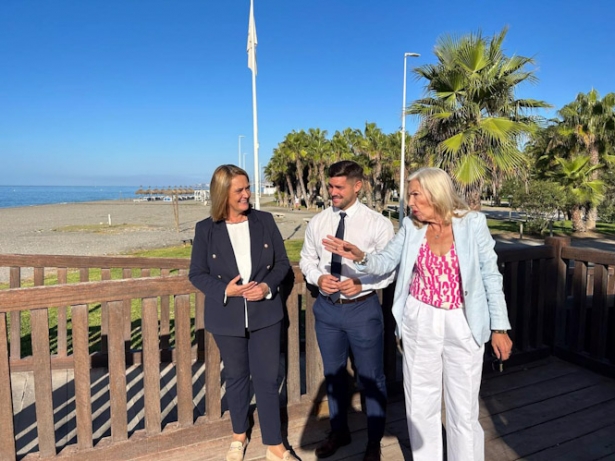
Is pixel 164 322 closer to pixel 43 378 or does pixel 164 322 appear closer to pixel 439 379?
pixel 43 378

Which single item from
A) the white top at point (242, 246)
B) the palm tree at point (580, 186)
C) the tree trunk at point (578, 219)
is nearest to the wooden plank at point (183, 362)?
the white top at point (242, 246)

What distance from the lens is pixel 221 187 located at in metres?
2.36

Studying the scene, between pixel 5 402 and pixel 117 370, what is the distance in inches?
20.9

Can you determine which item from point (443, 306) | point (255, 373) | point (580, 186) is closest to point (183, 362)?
point (255, 373)

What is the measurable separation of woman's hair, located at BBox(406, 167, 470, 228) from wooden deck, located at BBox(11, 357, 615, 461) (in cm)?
153

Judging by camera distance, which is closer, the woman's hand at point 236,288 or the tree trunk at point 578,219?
the woman's hand at point 236,288

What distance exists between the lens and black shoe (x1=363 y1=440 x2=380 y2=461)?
8.09 feet

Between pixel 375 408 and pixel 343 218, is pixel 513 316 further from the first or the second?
pixel 343 218

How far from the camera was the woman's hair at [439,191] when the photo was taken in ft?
6.73

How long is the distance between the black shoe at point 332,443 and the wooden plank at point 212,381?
681 millimetres

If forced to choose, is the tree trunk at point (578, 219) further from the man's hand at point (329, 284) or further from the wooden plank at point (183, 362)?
the wooden plank at point (183, 362)

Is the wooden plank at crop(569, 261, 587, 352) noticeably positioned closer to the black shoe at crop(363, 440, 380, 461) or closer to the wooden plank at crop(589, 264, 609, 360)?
the wooden plank at crop(589, 264, 609, 360)

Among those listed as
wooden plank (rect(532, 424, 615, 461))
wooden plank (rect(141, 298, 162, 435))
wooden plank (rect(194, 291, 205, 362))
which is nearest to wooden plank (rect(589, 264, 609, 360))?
wooden plank (rect(532, 424, 615, 461))

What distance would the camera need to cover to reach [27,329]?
5.64m
